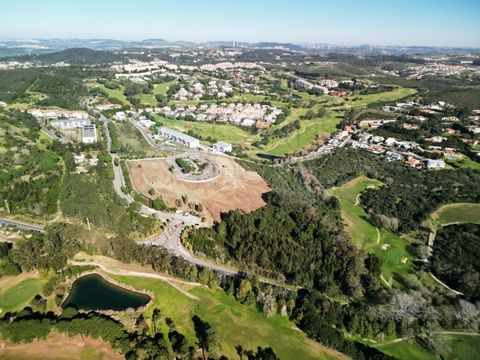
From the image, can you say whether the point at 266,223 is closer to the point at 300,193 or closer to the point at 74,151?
the point at 300,193

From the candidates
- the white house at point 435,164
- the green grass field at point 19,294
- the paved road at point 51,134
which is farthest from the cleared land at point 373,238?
the paved road at point 51,134

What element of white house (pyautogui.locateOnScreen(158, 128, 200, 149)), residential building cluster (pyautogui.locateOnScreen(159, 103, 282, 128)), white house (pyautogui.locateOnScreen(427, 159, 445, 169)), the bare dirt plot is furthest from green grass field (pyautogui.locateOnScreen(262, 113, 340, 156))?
white house (pyautogui.locateOnScreen(427, 159, 445, 169))

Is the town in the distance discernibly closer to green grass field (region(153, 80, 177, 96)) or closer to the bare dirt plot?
the bare dirt plot

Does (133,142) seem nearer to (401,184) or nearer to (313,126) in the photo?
(313,126)

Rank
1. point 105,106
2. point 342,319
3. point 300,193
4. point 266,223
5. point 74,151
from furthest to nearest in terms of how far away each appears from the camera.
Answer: point 105,106, point 74,151, point 300,193, point 266,223, point 342,319

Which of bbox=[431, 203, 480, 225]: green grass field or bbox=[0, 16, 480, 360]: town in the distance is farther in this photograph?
bbox=[431, 203, 480, 225]: green grass field

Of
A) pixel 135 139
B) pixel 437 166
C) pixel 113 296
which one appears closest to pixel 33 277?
pixel 113 296

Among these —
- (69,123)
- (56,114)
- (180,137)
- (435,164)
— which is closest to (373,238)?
(435,164)
